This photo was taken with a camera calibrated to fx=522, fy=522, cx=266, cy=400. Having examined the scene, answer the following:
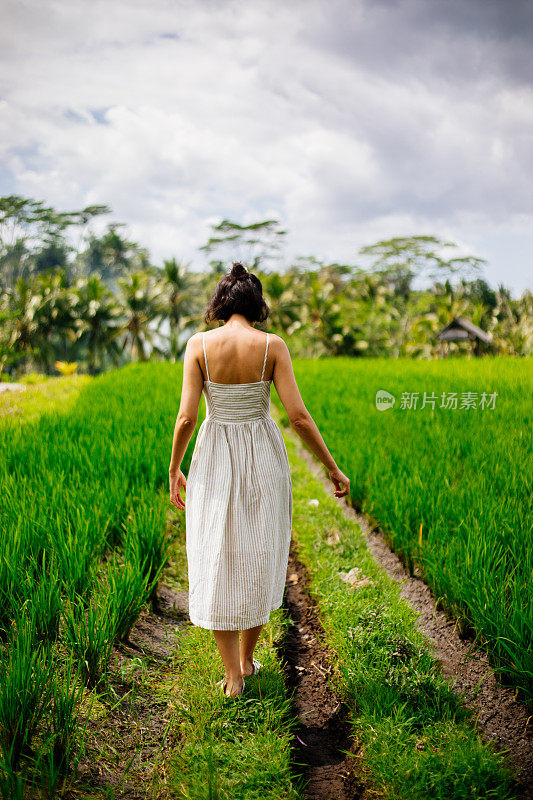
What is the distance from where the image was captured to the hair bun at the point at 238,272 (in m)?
2.02

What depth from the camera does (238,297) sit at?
2.00 meters

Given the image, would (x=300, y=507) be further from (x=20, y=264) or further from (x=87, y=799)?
(x=20, y=264)

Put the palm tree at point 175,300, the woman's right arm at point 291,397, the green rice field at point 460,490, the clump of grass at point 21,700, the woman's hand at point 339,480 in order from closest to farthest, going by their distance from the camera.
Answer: the clump of grass at point 21,700 < the woman's right arm at point 291,397 < the woman's hand at point 339,480 < the green rice field at point 460,490 < the palm tree at point 175,300

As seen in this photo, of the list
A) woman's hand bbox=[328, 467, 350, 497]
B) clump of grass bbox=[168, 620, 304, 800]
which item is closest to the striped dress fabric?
woman's hand bbox=[328, 467, 350, 497]

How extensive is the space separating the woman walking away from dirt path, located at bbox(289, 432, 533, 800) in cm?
91

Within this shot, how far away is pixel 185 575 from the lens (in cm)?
337

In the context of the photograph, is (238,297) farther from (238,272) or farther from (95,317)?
(95,317)

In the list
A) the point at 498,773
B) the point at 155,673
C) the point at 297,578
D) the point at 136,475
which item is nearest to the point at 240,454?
the point at 155,673

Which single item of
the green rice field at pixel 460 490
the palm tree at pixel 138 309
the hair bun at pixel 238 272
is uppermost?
the palm tree at pixel 138 309

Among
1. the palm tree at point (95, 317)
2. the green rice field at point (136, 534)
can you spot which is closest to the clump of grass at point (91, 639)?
the green rice field at point (136, 534)

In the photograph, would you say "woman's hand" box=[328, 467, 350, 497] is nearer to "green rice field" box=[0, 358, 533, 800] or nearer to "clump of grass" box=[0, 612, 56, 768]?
"green rice field" box=[0, 358, 533, 800]

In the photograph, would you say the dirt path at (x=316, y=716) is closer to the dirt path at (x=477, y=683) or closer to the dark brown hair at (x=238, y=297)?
the dirt path at (x=477, y=683)

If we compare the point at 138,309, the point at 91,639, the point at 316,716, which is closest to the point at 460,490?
the point at 316,716

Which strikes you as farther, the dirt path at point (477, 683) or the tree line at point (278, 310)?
the tree line at point (278, 310)
